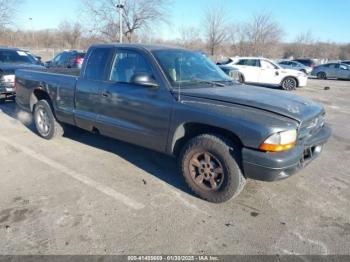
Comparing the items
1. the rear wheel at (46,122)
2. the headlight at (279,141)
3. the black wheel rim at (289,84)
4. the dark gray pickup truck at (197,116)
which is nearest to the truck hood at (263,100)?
the dark gray pickup truck at (197,116)

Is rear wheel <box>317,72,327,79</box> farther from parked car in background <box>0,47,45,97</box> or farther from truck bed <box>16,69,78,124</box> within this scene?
truck bed <box>16,69,78,124</box>

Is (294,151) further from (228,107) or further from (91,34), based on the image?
(91,34)

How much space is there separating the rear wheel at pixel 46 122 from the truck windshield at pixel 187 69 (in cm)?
271

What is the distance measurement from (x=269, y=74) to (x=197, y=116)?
13636mm

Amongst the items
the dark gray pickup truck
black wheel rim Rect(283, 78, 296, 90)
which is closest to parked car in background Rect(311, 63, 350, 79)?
black wheel rim Rect(283, 78, 296, 90)

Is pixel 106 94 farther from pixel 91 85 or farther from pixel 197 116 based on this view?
pixel 197 116

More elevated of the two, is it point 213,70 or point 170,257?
point 213,70

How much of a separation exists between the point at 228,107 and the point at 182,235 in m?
1.45

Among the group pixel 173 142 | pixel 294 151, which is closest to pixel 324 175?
pixel 294 151

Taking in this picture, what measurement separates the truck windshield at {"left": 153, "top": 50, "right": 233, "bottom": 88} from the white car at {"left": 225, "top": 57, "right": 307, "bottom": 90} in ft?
37.7

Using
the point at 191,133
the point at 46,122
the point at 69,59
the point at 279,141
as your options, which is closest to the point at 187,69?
the point at 191,133

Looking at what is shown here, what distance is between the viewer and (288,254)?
279cm

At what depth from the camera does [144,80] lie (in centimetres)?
379

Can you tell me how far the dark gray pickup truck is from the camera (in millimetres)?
3195
